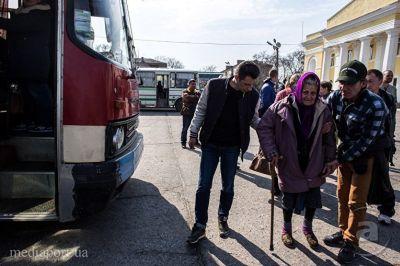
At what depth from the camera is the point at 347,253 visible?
10.5ft

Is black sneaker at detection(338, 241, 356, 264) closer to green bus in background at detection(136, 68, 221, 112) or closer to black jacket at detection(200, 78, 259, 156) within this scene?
black jacket at detection(200, 78, 259, 156)

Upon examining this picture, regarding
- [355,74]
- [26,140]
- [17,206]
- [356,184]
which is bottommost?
[17,206]

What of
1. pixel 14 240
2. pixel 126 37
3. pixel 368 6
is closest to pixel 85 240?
pixel 14 240

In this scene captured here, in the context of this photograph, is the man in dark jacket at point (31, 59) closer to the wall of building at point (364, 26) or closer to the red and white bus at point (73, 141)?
the red and white bus at point (73, 141)

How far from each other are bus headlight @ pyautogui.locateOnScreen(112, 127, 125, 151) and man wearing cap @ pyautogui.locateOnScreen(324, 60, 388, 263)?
6.95ft

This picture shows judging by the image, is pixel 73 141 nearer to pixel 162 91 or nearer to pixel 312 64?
pixel 162 91

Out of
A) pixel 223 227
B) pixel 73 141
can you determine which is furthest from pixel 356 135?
pixel 73 141

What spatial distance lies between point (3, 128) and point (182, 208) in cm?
225

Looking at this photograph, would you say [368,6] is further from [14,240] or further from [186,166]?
[14,240]

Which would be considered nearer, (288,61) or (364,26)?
(364,26)

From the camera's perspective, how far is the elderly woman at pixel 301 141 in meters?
3.25

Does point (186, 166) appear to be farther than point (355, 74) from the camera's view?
Yes

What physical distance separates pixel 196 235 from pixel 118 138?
4.03 feet

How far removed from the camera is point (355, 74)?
317 centimetres
